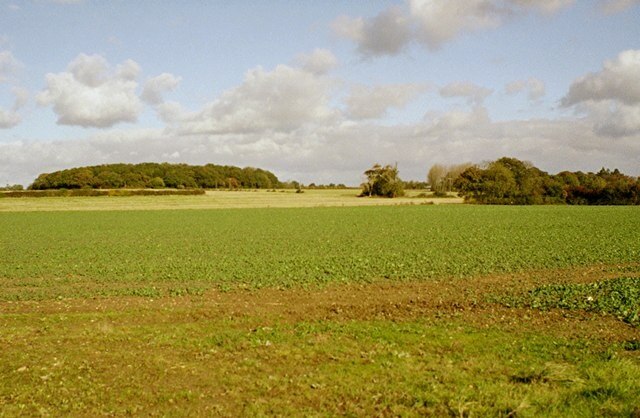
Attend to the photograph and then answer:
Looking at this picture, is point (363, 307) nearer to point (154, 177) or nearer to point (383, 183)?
point (383, 183)

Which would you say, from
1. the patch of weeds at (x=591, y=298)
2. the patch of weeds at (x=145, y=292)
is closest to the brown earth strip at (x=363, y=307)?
the patch of weeds at (x=145, y=292)

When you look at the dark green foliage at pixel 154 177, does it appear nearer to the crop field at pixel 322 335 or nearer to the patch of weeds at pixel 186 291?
the crop field at pixel 322 335

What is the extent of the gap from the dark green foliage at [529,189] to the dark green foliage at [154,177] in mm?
90792

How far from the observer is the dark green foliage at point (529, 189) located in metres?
100

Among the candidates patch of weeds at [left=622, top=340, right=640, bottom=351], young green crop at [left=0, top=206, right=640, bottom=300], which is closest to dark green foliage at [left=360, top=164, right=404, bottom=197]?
young green crop at [left=0, top=206, right=640, bottom=300]

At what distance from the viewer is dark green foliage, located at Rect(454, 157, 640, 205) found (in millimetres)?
100250

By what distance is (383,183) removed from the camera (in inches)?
5064

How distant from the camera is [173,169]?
163375 millimetres

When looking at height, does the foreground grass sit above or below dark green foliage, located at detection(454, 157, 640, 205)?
below

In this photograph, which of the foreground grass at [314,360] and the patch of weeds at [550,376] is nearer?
the foreground grass at [314,360]

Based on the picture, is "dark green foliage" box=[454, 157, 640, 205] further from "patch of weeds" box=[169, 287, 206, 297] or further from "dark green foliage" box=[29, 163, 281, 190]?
"patch of weeds" box=[169, 287, 206, 297]

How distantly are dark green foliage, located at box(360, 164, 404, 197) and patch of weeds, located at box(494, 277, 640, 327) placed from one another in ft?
360

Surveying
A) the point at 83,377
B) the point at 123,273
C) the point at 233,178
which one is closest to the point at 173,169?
the point at 233,178

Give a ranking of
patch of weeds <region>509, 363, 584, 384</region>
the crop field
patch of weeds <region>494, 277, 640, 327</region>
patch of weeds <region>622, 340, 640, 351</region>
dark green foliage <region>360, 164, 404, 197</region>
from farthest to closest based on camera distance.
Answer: dark green foliage <region>360, 164, 404, 197</region> < patch of weeds <region>494, 277, 640, 327</region> < patch of weeds <region>622, 340, 640, 351</region> < patch of weeds <region>509, 363, 584, 384</region> < the crop field
